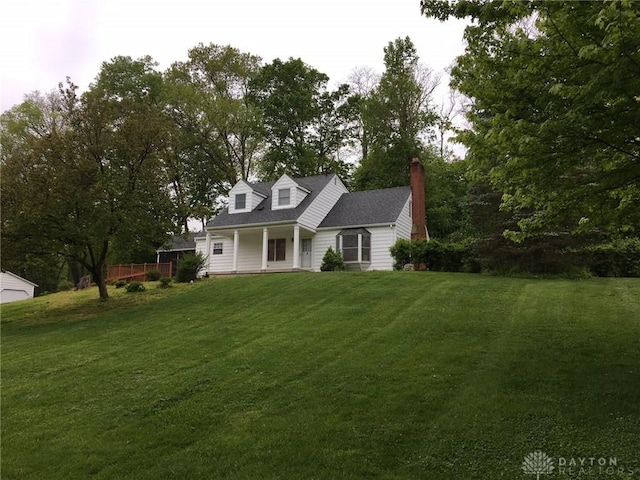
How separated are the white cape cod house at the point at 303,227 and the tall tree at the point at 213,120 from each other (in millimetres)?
10123

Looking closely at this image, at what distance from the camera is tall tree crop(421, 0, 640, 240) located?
5359 millimetres

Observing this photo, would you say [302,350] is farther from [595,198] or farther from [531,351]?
[595,198]

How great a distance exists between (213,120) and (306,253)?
16065mm

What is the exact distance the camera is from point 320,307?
45.0 ft

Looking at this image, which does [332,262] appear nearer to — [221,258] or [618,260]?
[221,258]

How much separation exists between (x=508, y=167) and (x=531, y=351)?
3556 millimetres

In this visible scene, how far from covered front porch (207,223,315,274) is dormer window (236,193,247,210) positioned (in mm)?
1770

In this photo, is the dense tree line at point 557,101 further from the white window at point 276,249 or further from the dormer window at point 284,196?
the dormer window at point 284,196

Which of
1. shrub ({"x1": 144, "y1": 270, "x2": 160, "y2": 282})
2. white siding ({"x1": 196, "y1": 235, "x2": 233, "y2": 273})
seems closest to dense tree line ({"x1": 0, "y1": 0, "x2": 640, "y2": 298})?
shrub ({"x1": 144, "y1": 270, "x2": 160, "y2": 282})

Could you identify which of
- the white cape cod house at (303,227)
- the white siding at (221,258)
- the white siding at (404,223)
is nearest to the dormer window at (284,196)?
the white cape cod house at (303,227)

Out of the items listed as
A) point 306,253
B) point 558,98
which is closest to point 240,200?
point 306,253

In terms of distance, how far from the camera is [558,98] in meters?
6.12

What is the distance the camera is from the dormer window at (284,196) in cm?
2739

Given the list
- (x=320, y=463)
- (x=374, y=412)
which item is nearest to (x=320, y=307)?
(x=374, y=412)
